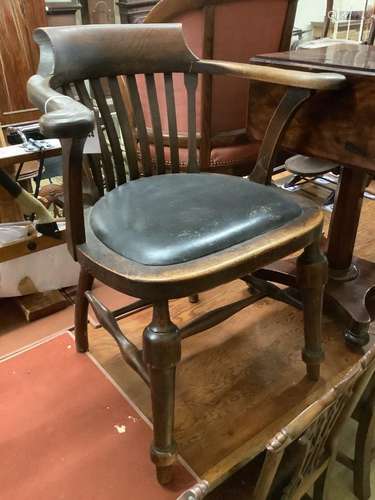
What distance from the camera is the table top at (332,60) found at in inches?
42.3

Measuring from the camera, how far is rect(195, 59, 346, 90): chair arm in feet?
3.13

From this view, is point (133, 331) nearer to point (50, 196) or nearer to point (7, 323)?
point (7, 323)

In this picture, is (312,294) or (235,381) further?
(235,381)

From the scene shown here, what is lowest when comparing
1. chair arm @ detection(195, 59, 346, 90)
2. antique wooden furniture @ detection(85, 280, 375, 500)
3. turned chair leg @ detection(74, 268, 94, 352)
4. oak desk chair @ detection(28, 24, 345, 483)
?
antique wooden furniture @ detection(85, 280, 375, 500)

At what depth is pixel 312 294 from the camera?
1.10 m

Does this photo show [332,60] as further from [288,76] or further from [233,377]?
[233,377]

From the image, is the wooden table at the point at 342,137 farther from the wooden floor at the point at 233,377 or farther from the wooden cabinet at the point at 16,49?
the wooden cabinet at the point at 16,49

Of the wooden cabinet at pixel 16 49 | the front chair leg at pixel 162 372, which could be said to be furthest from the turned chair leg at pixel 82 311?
the wooden cabinet at pixel 16 49

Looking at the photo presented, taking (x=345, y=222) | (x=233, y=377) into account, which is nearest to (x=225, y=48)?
(x=345, y=222)

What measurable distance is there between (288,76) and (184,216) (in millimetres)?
389

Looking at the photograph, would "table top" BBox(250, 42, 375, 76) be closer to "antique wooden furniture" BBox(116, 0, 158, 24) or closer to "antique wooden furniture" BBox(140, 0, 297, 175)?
"antique wooden furniture" BBox(140, 0, 297, 175)

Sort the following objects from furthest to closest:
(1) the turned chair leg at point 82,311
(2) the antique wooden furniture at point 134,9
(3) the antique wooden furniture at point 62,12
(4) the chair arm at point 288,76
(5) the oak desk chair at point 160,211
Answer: (2) the antique wooden furniture at point 134,9 → (3) the antique wooden furniture at point 62,12 → (1) the turned chair leg at point 82,311 → (4) the chair arm at point 288,76 → (5) the oak desk chair at point 160,211

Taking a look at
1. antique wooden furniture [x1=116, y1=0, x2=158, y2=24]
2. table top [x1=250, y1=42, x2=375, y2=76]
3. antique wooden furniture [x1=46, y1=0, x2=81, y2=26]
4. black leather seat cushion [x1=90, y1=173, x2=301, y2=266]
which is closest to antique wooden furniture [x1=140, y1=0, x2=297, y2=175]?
table top [x1=250, y1=42, x2=375, y2=76]

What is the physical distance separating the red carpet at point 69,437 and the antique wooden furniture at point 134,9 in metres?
2.91
